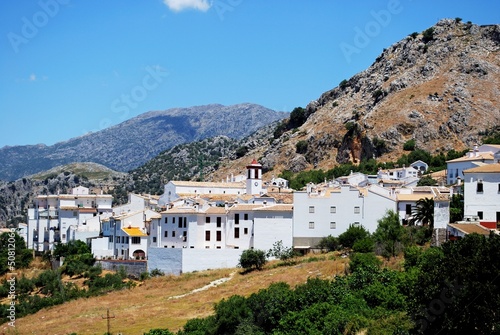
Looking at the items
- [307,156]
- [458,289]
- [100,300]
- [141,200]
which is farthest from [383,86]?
[458,289]

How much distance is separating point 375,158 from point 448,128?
12.9 meters

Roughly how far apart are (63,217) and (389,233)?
4827 cm

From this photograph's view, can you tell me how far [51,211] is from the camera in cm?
8938

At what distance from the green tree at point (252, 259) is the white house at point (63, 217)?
2832 centimetres

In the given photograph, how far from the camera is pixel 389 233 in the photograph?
50406 mm

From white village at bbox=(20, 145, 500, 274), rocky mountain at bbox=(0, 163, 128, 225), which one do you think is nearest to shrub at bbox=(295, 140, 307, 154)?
white village at bbox=(20, 145, 500, 274)

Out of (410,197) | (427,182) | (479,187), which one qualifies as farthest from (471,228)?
(427,182)

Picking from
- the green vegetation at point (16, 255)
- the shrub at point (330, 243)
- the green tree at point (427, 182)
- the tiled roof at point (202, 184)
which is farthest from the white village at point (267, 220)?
the green vegetation at point (16, 255)

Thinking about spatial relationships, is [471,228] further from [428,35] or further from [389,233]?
[428,35]

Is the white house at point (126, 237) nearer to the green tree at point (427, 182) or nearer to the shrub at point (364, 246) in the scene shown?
the shrub at point (364, 246)

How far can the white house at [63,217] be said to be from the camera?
272 ft

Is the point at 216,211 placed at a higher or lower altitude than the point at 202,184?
lower

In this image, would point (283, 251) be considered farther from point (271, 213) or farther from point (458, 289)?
point (458, 289)

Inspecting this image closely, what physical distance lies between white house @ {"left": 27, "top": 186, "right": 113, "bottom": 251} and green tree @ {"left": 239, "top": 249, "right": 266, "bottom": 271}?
2832 centimetres
